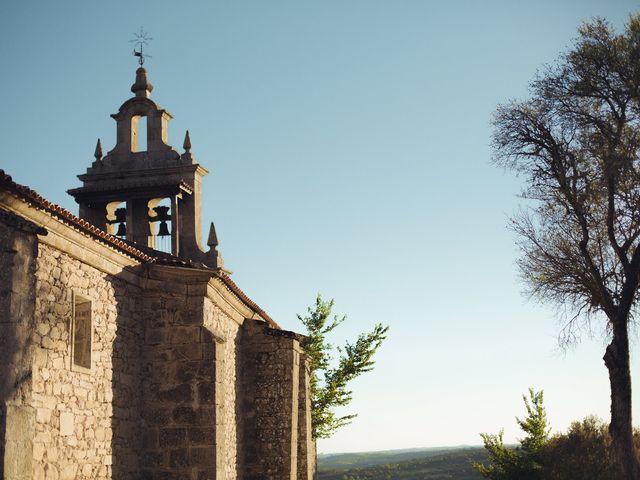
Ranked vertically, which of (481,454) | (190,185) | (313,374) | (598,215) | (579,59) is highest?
(579,59)

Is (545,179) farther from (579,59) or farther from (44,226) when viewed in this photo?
(44,226)

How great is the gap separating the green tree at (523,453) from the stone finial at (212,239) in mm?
10142

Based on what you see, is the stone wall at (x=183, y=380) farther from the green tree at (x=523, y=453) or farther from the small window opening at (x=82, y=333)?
the green tree at (x=523, y=453)

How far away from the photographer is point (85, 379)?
1243 cm

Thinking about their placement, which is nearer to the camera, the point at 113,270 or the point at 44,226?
the point at 44,226

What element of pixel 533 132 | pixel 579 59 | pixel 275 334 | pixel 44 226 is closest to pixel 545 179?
pixel 533 132

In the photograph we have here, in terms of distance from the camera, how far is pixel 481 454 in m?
66.7

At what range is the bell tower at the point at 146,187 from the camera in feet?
70.2

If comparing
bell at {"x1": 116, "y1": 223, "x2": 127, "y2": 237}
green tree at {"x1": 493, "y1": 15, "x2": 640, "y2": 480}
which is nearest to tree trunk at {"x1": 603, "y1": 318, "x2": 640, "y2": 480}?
green tree at {"x1": 493, "y1": 15, "x2": 640, "y2": 480}

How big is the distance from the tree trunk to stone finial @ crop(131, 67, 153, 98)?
13.3 metres

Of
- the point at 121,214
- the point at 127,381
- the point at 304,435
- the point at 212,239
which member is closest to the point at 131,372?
the point at 127,381

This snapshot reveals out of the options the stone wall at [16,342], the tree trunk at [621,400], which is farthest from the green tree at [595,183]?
the stone wall at [16,342]

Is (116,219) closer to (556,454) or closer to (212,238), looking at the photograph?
(212,238)

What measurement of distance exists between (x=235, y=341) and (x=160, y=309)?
12.1ft
